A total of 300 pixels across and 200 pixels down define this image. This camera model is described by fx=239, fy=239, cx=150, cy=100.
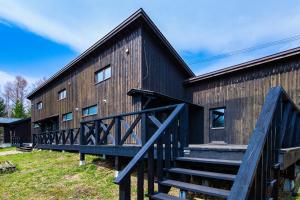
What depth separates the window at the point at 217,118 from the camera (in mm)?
11241

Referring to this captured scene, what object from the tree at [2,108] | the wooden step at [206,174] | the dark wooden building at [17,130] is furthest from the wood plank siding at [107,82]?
the tree at [2,108]

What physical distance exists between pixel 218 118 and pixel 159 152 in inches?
317

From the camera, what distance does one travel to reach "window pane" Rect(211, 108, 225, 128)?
1123 cm

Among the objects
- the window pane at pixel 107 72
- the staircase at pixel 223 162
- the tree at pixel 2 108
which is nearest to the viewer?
the staircase at pixel 223 162

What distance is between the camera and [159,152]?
4051 mm

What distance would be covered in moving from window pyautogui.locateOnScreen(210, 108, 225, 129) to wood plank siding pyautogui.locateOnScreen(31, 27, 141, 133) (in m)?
3.87

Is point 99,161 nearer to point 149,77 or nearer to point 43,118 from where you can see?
point 149,77

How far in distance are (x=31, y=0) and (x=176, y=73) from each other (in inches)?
292

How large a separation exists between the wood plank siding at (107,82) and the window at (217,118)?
12.7ft

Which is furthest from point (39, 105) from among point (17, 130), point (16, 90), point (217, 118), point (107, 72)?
point (16, 90)

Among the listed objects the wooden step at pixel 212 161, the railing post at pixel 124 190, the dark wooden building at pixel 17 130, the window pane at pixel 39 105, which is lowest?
the dark wooden building at pixel 17 130

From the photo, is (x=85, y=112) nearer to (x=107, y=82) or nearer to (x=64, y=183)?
(x=107, y=82)

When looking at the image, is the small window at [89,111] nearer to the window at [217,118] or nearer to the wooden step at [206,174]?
the window at [217,118]

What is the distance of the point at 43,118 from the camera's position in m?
21.4
